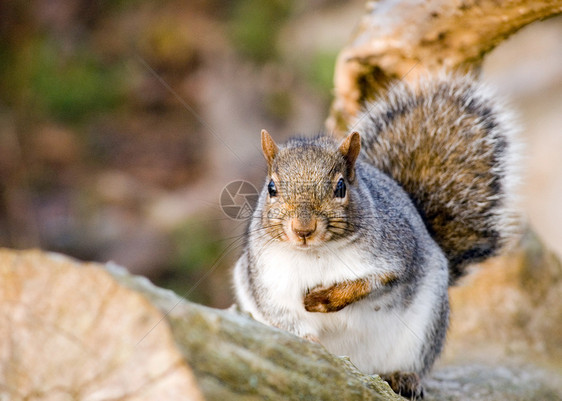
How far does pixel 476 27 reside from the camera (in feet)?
6.67

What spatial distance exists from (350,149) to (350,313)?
1.17 feet

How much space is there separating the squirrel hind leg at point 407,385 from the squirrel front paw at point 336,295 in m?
0.26

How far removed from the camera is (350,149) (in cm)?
149

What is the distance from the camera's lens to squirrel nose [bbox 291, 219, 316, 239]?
1335 millimetres

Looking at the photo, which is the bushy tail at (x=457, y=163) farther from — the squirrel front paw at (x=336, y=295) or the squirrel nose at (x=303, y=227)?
the squirrel nose at (x=303, y=227)

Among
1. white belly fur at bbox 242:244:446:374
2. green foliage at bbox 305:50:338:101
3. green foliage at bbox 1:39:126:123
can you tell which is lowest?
green foliage at bbox 1:39:126:123

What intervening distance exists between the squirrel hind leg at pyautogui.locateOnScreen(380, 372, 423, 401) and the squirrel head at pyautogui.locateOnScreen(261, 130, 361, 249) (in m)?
0.40

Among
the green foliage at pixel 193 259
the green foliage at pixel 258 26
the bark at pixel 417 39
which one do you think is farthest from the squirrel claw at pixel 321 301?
the green foliage at pixel 258 26

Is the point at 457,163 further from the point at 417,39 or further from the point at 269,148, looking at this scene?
the point at 269,148

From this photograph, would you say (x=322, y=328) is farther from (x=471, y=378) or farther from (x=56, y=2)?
(x=56, y=2)

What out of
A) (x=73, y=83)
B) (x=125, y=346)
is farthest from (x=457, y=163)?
(x=73, y=83)

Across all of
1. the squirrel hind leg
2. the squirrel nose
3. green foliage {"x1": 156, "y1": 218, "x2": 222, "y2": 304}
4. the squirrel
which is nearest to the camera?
the squirrel nose

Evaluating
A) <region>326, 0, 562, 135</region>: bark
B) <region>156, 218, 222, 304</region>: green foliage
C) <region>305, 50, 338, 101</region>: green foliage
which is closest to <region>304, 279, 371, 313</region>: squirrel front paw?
<region>326, 0, 562, 135</region>: bark
